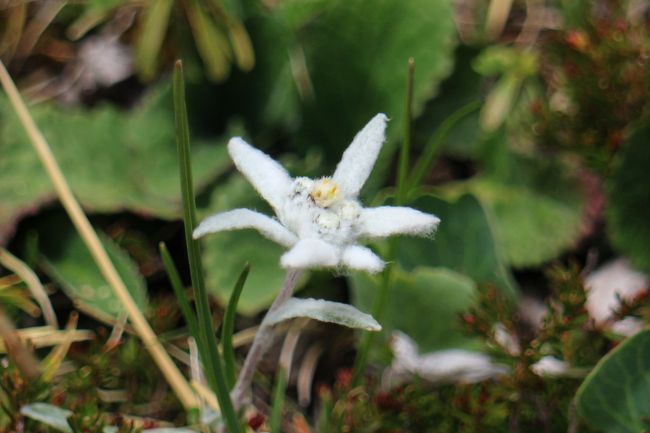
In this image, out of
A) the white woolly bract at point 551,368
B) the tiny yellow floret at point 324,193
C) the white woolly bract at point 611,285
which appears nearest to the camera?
the tiny yellow floret at point 324,193

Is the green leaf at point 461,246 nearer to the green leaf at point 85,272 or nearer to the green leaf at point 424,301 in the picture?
the green leaf at point 424,301

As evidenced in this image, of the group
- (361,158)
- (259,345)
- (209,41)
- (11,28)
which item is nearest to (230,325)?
(259,345)

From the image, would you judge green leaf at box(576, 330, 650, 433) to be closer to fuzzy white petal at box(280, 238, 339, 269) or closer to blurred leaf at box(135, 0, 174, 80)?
fuzzy white petal at box(280, 238, 339, 269)

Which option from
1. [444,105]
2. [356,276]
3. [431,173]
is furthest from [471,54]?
[356,276]

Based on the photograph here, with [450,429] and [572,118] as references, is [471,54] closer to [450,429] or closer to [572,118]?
[572,118]

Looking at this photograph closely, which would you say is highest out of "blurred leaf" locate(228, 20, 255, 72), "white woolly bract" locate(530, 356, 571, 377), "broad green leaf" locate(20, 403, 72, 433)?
"blurred leaf" locate(228, 20, 255, 72)

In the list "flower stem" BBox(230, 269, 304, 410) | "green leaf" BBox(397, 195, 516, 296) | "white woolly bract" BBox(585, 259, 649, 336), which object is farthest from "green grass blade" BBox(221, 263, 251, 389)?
"white woolly bract" BBox(585, 259, 649, 336)

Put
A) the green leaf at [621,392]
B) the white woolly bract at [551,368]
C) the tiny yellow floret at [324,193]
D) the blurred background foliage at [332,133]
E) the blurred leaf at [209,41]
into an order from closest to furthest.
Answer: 1. the tiny yellow floret at [324,193]
2. the green leaf at [621,392]
3. the white woolly bract at [551,368]
4. the blurred background foliage at [332,133]
5. the blurred leaf at [209,41]

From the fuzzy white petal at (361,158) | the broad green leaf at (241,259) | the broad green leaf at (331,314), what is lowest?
the broad green leaf at (241,259)

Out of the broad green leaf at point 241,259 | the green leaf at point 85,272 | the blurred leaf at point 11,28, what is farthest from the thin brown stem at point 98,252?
the blurred leaf at point 11,28
